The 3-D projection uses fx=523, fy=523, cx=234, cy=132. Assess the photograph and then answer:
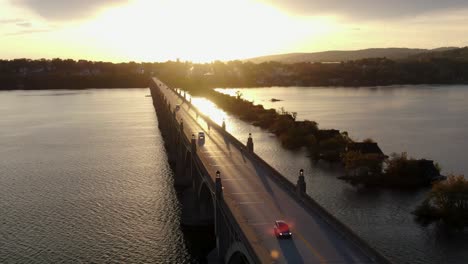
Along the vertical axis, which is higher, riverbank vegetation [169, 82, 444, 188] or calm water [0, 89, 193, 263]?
riverbank vegetation [169, 82, 444, 188]

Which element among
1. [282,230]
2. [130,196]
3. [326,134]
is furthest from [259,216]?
[326,134]

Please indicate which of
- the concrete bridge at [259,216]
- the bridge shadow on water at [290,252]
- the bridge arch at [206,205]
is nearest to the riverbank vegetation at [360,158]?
the concrete bridge at [259,216]

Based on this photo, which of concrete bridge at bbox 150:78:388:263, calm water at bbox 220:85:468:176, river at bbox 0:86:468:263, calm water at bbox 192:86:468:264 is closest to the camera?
concrete bridge at bbox 150:78:388:263

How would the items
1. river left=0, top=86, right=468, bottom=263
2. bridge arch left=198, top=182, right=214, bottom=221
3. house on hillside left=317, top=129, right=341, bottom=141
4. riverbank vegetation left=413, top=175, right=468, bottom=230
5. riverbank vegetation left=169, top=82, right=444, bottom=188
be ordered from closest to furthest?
river left=0, top=86, right=468, bottom=263, riverbank vegetation left=413, top=175, right=468, bottom=230, bridge arch left=198, top=182, right=214, bottom=221, riverbank vegetation left=169, top=82, right=444, bottom=188, house on hillside left=317, top=129, right=341, bottom=141

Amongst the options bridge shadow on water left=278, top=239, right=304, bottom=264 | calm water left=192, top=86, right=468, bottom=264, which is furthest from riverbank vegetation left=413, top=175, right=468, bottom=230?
bridge shadow on water left=278, top=239, right=304, bottom=264

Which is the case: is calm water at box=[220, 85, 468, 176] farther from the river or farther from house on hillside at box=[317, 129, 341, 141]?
house on hillside at box=[317, 129, 341, 141]
